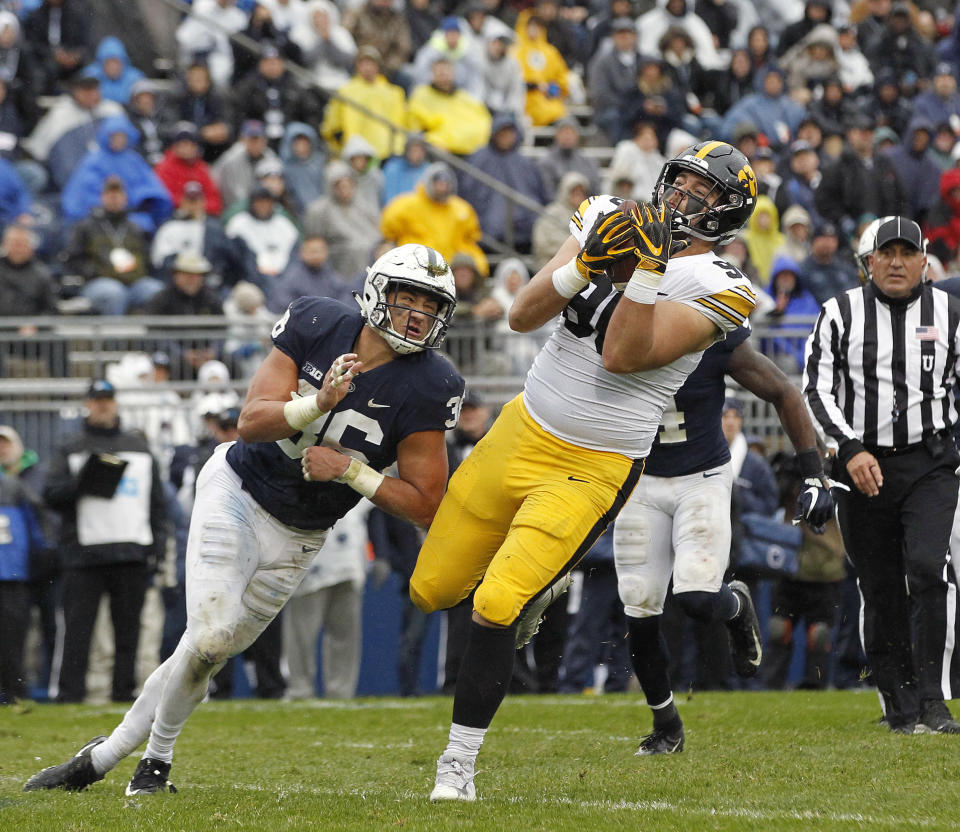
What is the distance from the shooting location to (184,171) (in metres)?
12.7

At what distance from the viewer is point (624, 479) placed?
4.90 metres

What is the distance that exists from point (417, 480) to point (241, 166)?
839cm

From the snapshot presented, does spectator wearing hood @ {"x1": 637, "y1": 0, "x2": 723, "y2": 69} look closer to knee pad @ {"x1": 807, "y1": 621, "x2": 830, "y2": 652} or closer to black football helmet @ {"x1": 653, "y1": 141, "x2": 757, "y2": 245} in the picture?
knee pad @ {"x1": 807, "y1": 621, "x2": 830, "y2": 652}

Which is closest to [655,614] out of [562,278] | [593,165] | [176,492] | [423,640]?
[562,278]

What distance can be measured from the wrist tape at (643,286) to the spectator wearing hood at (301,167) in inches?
344

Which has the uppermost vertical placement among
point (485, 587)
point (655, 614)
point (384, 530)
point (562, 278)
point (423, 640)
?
point (562, 278)

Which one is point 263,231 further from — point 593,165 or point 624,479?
point 624,479

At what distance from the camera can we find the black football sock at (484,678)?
15.2 ft

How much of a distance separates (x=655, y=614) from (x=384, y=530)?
14.3ft

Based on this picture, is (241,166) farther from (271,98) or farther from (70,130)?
(70,130)

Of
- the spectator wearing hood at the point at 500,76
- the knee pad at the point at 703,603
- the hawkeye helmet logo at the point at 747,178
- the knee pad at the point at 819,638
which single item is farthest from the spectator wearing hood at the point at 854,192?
the hawkeye helmet logo at the point at 747,178

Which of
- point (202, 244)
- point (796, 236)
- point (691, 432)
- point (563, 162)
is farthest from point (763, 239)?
point (691, 432)

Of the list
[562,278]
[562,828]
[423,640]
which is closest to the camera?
[562,828]

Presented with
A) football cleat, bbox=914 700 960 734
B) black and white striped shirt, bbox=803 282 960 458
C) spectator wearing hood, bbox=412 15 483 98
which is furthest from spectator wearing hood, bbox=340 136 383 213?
football cleat, bbox=914 700 960 734
